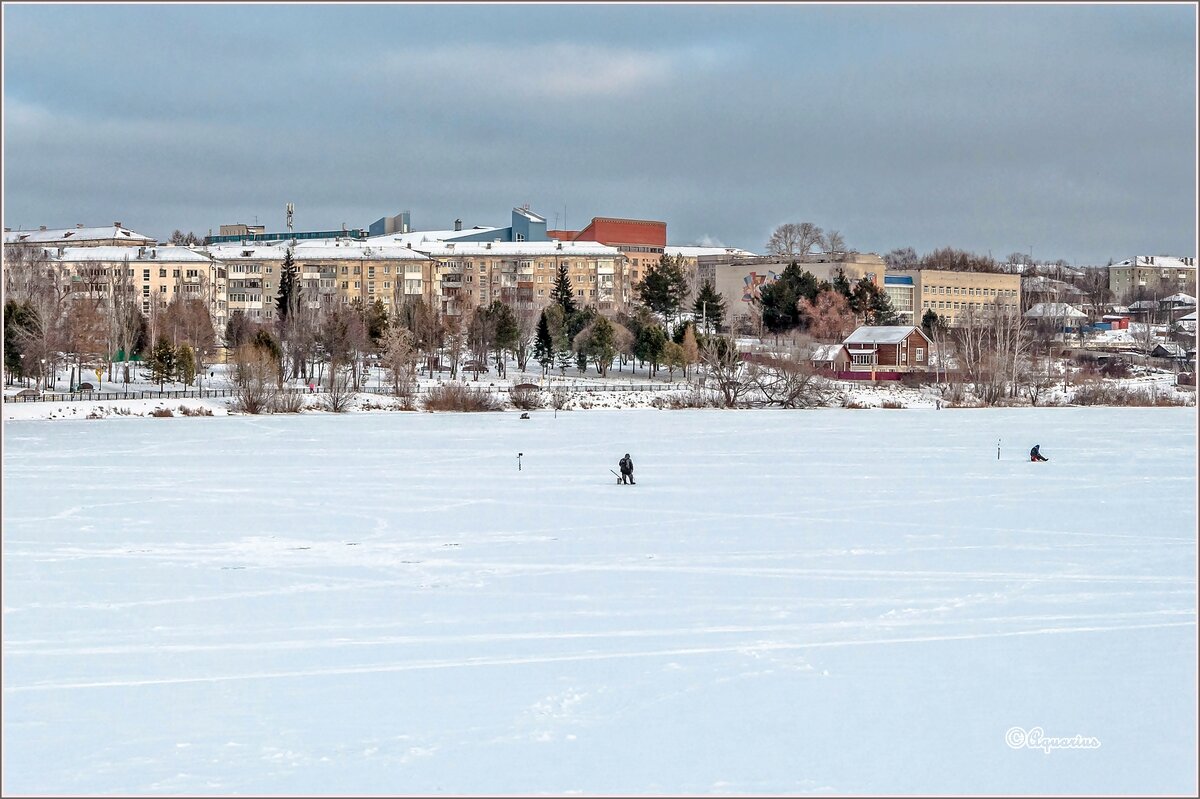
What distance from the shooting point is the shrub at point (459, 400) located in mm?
50344

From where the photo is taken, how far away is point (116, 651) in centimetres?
1095

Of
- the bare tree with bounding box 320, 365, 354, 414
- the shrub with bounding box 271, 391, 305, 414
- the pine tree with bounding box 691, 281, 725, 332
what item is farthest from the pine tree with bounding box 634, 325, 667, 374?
the shrub with bounding box 271, 391, 305, 414

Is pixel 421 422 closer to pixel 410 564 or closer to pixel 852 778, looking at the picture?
pixel 410 564

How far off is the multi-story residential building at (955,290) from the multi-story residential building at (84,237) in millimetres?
62041

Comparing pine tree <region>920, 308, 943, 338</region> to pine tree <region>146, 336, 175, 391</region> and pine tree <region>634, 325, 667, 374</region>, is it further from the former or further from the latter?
pine tree <region>146, 336, 175, 391</region>

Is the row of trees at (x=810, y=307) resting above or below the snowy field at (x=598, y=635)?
above

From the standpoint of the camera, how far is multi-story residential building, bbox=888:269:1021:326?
105562 millimetres

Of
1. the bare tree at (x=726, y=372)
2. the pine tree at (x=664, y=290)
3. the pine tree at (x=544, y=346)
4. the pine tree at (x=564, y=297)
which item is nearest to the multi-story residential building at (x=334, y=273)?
the pine tree at (x=564, y=297)

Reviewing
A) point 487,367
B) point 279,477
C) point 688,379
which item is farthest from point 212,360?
point 279,477

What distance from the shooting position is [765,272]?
331 feet

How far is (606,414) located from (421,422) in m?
7.76

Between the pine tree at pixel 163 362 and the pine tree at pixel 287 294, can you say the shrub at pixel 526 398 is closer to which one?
the pine tree at pixel 163 362

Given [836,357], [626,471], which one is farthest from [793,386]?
[626,471]

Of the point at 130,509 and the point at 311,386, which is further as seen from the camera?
the point at 311,386
